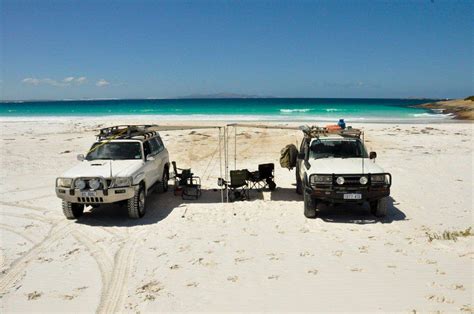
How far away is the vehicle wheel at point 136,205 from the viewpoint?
362 inches

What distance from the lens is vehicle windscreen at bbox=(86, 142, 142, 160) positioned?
10.3m

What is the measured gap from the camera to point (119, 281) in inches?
246

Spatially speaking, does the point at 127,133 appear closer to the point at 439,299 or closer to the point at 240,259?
the point at 240,259

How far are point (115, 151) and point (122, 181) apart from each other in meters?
1.77

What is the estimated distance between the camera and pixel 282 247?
7.45 metres

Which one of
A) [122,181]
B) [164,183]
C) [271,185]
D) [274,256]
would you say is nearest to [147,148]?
[164,183]

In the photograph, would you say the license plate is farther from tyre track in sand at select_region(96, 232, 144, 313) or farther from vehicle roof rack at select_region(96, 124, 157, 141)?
vehicle roof rack at select_region(96, 124, 157, 141)

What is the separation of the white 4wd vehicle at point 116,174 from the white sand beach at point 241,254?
57 centimetres

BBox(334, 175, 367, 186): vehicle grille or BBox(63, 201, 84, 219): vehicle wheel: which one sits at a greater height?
BBox(334, 175, 367, 186): vehicle grille

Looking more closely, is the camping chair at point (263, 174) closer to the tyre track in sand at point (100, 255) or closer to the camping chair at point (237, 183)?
the camping chair at point (237, 183)

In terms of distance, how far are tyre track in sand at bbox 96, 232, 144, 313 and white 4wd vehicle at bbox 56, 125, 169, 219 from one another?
4.57 ft

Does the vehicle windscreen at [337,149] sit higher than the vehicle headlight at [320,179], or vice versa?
the vehicle windscreen at [337,149]

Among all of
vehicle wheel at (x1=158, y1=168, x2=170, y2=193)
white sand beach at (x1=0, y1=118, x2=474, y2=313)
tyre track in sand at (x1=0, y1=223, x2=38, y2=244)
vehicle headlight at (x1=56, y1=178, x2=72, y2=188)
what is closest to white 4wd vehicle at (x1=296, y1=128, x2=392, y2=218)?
white sand beach at (x1=0, y1=118, x2=474, y2=313)

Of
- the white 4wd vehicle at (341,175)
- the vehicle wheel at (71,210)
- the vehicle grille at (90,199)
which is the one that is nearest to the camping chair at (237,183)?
the white 4wd vehicle at (341,175)
